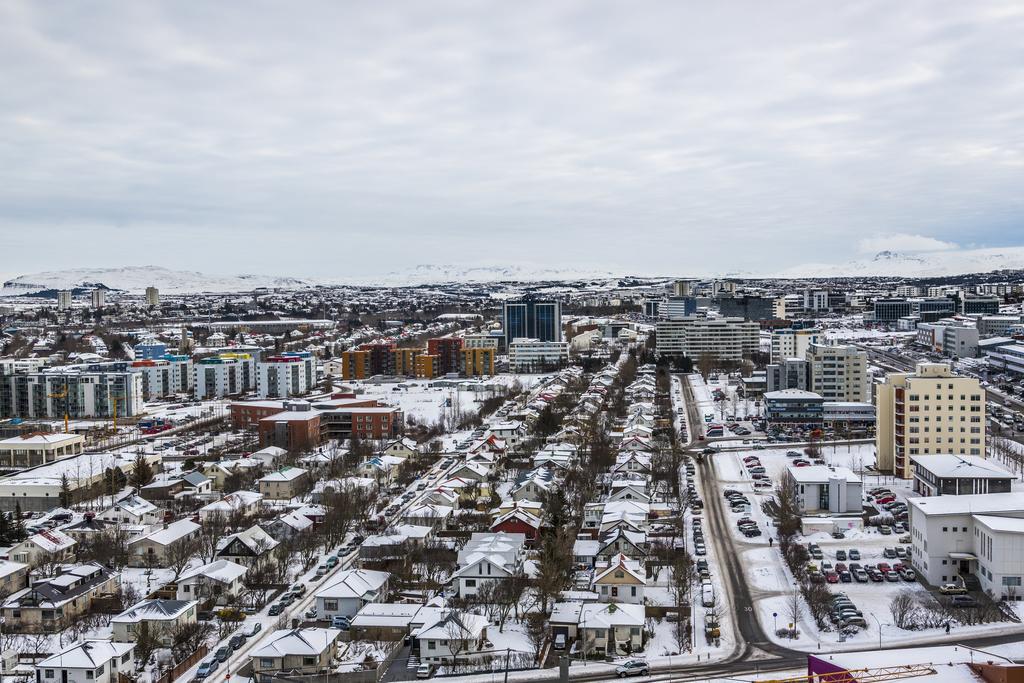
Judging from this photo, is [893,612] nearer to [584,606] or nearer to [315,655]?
[584,606]

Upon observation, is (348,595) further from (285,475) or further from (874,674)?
(285,475)

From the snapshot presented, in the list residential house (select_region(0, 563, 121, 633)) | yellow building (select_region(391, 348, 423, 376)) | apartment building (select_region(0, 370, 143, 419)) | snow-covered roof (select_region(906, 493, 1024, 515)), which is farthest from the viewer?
A: yellow building (select_region(391, 348, 423, 376))

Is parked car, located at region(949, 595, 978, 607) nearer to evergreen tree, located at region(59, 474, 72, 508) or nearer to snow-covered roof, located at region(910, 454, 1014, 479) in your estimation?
snow-covered roof, located at region(910, 454, 1014, 479)

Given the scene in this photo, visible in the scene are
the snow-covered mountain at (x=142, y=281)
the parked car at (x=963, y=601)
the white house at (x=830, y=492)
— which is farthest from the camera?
the snow-covered mountain at (x=142, y=281)

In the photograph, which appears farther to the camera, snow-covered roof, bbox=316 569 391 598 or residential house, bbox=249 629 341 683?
snow-covered roof, bbox=316 569 391 598

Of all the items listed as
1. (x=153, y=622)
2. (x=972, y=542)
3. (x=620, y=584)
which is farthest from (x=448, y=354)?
(x=153, y=622)

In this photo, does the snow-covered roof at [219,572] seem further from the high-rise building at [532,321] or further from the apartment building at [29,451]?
the high-rise building at [532,321]

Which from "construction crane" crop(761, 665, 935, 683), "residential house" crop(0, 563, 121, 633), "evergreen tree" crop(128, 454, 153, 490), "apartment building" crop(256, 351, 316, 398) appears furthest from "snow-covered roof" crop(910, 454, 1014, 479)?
"apartment building" crop(256, 351, 316, 398)

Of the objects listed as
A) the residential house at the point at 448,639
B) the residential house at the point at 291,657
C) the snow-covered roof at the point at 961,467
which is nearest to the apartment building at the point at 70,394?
the residential house at the point at 291,657
